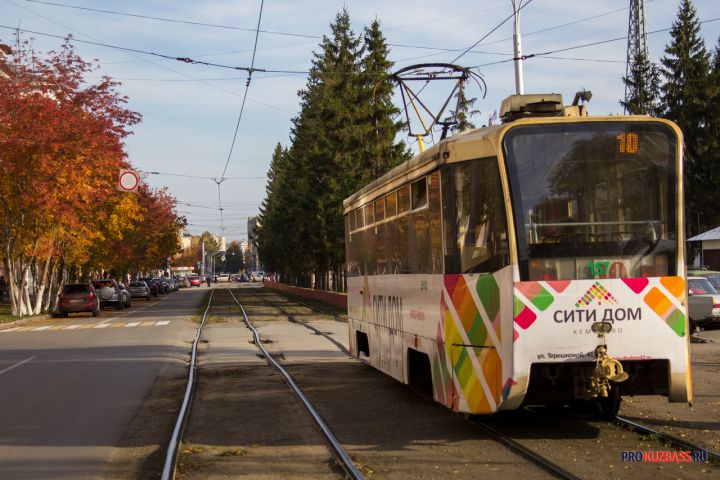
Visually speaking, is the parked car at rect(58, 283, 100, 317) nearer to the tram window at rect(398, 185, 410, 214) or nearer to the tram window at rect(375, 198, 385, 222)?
the tram window at rect(375, 198, 385, 222)

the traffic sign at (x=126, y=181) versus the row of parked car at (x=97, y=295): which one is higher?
the traffic sign at (x=126, y=181)

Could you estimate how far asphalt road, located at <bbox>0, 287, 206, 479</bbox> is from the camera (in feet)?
26.5

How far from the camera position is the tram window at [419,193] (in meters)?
9.02

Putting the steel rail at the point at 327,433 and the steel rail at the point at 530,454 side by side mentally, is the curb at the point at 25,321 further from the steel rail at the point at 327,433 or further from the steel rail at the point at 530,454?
the steel rail at the point at 530,454

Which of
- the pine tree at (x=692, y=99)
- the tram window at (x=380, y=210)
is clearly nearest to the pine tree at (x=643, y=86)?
the pine tree at (x=692, y=99)

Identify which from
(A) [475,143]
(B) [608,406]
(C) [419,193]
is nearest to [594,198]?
(A) [475,143]

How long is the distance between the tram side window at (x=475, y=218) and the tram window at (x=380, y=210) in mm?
2931

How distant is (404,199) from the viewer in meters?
9.91

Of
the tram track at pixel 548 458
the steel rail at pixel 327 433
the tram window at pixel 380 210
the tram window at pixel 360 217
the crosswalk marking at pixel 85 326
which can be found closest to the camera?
the tram track at pixel 548 458

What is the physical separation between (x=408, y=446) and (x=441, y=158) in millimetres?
2819

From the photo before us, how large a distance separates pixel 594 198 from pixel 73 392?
8.50 metres

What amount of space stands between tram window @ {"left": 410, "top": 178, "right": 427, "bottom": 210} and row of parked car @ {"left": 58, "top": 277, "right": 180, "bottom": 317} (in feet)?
100

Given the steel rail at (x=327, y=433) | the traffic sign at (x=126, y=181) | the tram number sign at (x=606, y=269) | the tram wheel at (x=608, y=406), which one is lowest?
the steel rail at (x=327, y=433)

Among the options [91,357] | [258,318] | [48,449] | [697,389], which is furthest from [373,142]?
[48,449]
